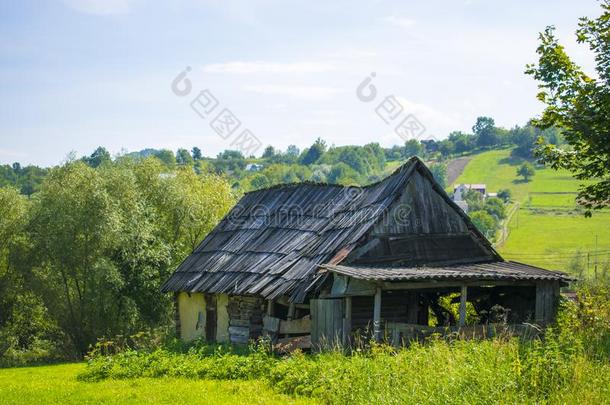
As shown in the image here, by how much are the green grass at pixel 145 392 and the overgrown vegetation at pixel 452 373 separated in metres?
0.43

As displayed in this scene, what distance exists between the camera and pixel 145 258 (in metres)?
29.9

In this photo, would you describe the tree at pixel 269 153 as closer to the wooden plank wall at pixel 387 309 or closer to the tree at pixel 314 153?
the tree at pixel 314 153

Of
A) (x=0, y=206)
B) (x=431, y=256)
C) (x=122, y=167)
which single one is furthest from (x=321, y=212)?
(x=0, y=206)

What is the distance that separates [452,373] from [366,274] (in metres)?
5.81

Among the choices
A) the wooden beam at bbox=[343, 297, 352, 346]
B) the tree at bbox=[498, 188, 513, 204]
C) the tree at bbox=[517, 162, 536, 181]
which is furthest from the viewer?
the tree at bbox=[517, 162, 536, 181]

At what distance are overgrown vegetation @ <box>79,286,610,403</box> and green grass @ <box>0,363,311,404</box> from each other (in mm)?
425

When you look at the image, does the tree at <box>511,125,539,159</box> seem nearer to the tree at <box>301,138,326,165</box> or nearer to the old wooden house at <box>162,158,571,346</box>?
the tree at <box>301,138,326,165</box>

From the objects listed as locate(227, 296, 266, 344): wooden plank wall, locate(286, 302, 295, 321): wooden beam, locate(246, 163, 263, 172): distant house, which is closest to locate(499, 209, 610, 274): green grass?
locate(227, 296, 266, 344): wooden plank wall

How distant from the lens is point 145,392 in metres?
13.5

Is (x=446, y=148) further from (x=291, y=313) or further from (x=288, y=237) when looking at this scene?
(x=291, y=313)

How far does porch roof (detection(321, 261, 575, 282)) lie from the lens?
16016 mm

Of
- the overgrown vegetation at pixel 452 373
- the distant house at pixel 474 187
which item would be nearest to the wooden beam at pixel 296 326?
the overgrown vegetation at pixel 452 373

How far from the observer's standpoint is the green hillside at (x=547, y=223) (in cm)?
7538

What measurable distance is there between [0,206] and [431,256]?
2185cm
